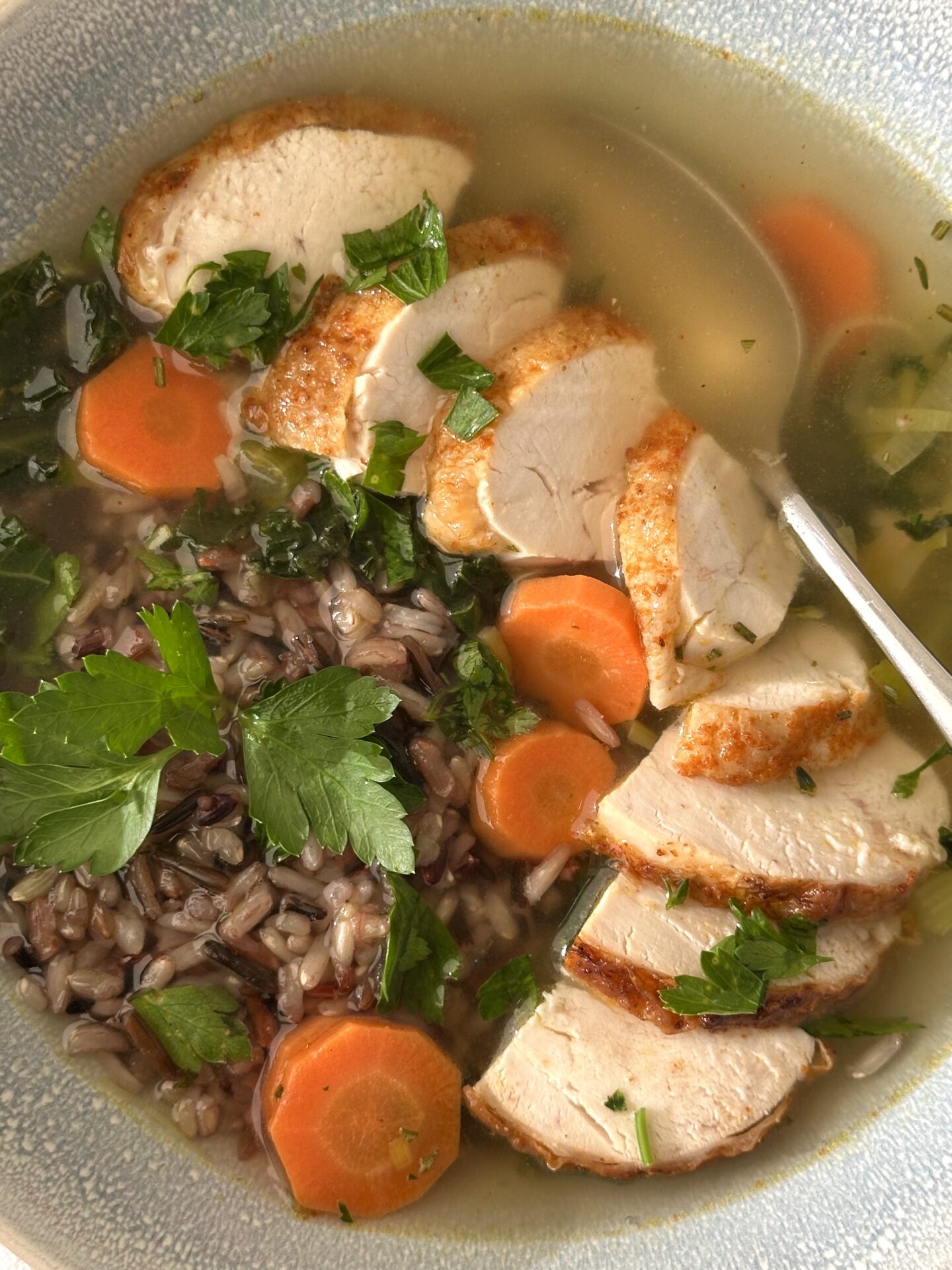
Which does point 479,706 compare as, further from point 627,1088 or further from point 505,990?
point 627,1088

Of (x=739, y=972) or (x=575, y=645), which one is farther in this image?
(x=575, y=645)

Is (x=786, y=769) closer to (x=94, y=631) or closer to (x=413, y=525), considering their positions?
(x=413, y=525)

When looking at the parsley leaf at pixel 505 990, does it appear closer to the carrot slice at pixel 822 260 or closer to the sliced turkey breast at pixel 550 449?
the sliced turkey breast at pixel 550 449

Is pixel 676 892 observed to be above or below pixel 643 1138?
above

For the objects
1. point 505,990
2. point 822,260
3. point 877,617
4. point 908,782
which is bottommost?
point 505,990

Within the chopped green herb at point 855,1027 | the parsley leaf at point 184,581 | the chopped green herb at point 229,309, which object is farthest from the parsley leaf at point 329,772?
the chopped green herb at point 855,1027

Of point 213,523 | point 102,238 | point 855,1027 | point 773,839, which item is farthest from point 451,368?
point 855,1027

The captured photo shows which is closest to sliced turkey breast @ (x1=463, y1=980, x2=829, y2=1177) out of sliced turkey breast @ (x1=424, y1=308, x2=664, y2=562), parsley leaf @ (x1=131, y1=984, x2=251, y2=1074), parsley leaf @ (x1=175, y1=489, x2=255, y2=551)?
parsley leaf @ (x1=131, y1=984, x2=251, y2=1074)
